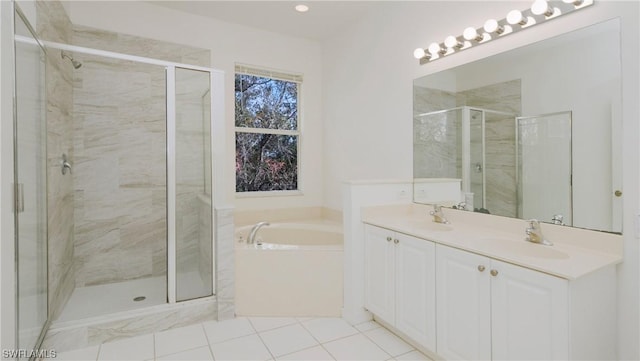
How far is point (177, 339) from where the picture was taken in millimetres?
2203

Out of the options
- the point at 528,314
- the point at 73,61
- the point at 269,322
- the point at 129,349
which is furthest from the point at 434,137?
the point at 73,61

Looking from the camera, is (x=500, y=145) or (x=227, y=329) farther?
(x=227, y=329)

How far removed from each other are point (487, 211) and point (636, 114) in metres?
0.90

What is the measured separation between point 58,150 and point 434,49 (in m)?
2.91

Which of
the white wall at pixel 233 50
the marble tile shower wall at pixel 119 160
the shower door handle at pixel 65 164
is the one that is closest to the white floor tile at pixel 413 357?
the white wall at pixel 233 50

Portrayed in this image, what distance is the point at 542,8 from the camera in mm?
1772

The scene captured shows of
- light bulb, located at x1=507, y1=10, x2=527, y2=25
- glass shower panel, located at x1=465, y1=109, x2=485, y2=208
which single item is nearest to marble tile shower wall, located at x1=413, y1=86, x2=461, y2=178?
glass shower panel, located at x1=465, y1=109, x2=485, y2=208

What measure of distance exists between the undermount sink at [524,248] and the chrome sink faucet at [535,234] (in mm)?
23

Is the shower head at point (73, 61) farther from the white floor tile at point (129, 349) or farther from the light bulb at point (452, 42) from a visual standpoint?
the light bulb at point (452, 42)

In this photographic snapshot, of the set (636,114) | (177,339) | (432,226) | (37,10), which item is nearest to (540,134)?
(636,114)

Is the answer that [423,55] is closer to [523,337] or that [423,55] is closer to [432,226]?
[432,226]

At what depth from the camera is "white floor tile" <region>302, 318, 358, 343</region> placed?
2.24 m

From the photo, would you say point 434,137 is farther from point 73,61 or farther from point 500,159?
point 73,61

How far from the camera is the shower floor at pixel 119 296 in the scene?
2.34 meters
